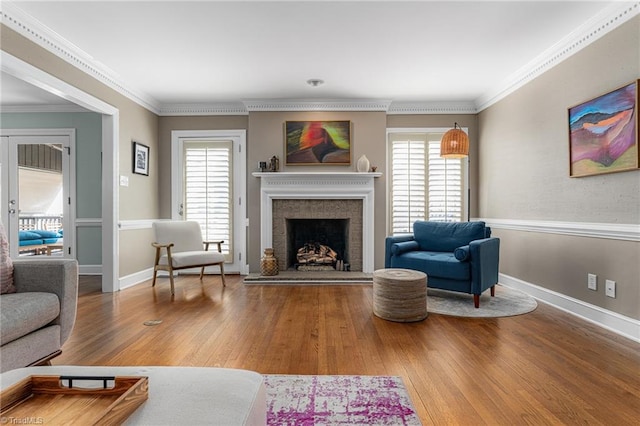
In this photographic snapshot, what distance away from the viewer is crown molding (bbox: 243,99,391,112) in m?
5.34

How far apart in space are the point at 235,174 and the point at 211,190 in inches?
18.5

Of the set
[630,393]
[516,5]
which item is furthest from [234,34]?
[630,393]

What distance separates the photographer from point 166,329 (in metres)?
2.96

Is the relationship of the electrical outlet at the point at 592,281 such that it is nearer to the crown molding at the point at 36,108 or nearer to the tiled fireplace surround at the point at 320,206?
the tiled fireplace surround at the point at 320,206

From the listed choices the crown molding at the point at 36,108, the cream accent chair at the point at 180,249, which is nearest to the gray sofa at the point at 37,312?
the cream accent chair at the point at 180,249

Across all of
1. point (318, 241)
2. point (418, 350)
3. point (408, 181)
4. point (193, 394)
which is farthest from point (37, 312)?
point (408, 181)

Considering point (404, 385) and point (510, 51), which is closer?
point (404, 385)

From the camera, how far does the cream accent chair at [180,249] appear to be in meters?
4.34

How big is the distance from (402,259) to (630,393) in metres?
2.37

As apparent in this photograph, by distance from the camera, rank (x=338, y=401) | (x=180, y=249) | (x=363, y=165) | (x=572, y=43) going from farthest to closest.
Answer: (x=363, y=165) < (x=180, y=249) < (x=572, y=43) < (x=338, y=401)

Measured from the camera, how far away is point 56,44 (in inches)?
135

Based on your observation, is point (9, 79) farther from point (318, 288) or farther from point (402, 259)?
point (402, 259)

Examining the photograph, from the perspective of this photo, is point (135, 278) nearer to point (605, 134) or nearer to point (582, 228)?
point (582, 228)

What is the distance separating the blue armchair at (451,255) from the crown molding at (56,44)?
409cm
